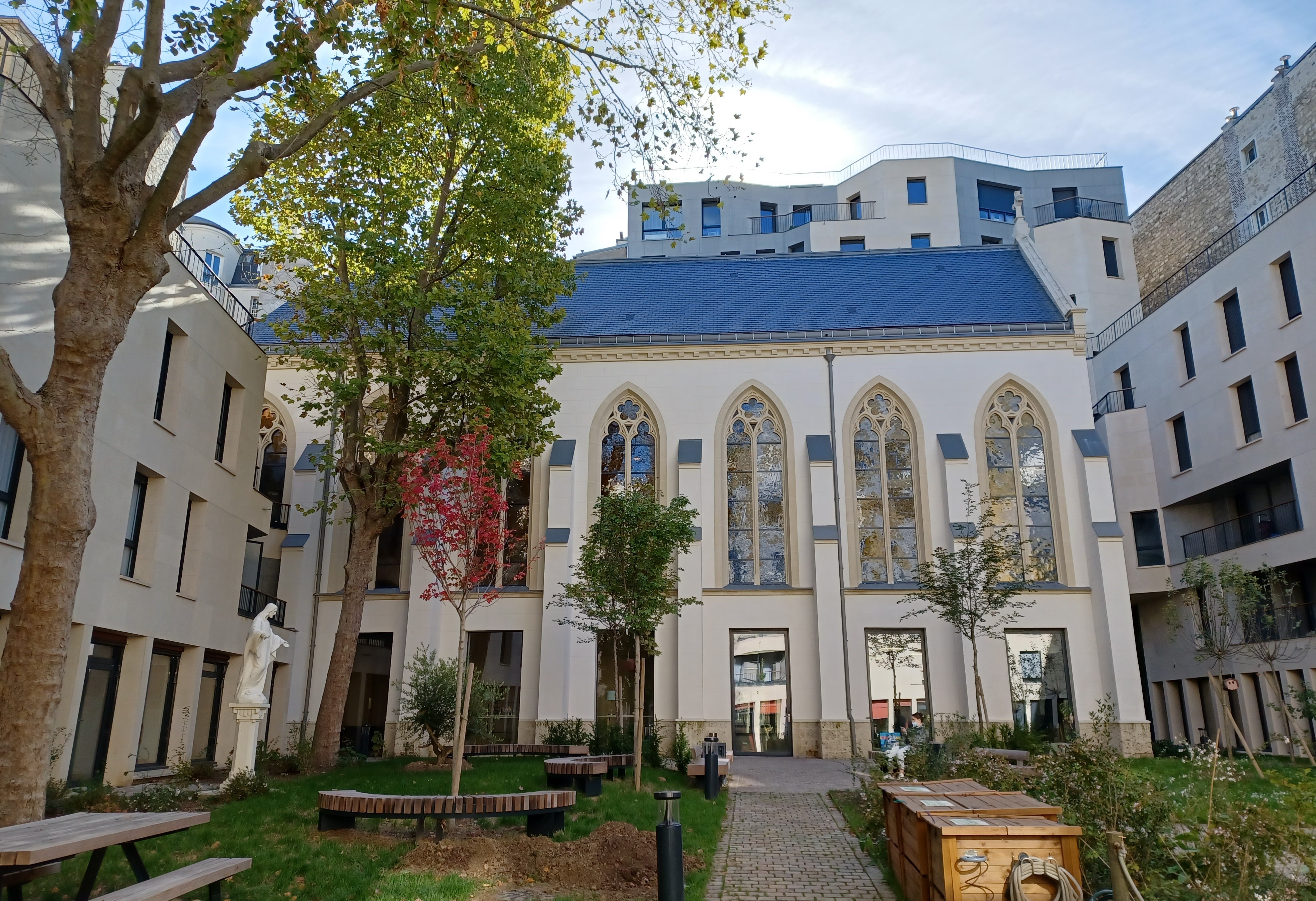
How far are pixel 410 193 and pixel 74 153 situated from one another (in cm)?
1041

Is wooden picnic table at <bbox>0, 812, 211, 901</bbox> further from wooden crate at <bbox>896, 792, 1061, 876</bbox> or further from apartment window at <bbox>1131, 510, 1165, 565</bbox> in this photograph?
apartment window at <bbox>1131, 510, 1165, 565</bbox>

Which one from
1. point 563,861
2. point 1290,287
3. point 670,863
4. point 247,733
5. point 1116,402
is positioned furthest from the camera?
point 1116,402

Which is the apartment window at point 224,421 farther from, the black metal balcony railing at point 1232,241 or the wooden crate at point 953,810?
the black metal balcony railing at point 1232,241

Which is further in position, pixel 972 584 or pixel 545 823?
pixel 972 584

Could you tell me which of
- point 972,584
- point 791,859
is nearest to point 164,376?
point 791,859

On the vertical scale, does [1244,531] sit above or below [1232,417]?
below

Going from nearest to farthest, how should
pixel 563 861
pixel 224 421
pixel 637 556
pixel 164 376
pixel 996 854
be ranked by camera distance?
pixel 996 854 < pixel 563 861 < pixel 637 556 < pixel 164 376 < pixel 224 421

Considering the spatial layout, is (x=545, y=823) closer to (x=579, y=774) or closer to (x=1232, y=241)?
(x=579, y=774)

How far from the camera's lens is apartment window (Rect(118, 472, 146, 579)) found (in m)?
16.1

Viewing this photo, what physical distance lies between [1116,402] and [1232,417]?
6544 millimetres

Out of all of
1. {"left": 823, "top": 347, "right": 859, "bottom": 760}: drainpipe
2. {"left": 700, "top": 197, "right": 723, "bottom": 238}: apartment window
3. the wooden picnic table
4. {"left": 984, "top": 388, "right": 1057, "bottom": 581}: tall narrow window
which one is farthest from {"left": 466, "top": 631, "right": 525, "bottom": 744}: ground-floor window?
{"left": 700, "top": 197, "right": 723, "bottom": 238}: apartment window

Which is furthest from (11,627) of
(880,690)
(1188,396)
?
(1188,396)

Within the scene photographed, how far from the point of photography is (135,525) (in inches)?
644

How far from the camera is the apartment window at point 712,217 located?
50.9 meters
